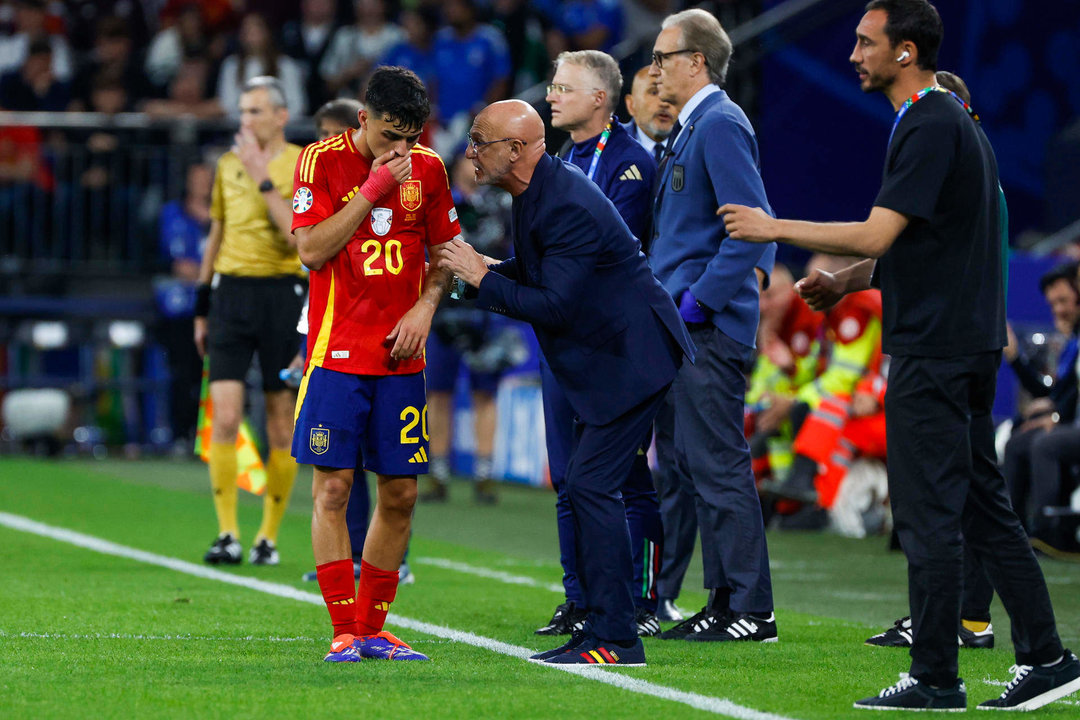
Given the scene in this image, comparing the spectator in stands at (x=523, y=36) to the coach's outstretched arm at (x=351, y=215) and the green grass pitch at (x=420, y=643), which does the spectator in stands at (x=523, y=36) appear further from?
the coach's outstretched arm at (x=351, y=215)

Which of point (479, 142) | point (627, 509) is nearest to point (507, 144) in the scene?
point (479, 142)

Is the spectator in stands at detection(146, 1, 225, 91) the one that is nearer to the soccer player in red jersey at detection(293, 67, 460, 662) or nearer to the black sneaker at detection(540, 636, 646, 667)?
the soccer player in red jersey at detection(293, 67, 460, 662)

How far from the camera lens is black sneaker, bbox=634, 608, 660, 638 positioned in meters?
6.53

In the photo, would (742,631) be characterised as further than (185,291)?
No

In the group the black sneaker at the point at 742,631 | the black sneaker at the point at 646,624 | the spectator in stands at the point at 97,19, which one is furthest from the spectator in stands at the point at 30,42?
the black sneaker at the point at 742,631

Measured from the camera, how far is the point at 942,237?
486 cm

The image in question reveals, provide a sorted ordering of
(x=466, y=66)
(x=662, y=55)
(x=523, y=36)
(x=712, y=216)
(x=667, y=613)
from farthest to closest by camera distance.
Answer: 1. (x=523, y=36)
2. (x=466, y=66)
3. (x=667, y=613)
4. (x=662, y=55)
5. (x=712, y=216)

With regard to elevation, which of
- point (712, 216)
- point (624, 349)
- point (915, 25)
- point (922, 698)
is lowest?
point (922, 698)

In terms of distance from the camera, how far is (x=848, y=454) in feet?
36.4

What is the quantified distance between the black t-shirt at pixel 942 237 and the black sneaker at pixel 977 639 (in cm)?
191

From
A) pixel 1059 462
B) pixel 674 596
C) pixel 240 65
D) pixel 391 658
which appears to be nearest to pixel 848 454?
pixel 1059 462

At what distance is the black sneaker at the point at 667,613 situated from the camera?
7.08m

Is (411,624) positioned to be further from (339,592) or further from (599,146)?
(599,146)

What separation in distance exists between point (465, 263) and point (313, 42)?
42.9 ft
